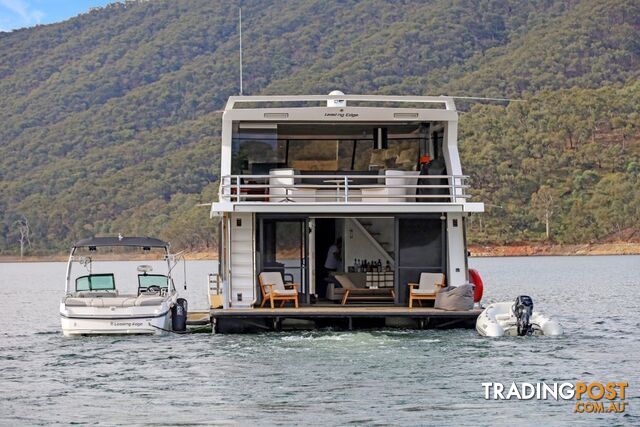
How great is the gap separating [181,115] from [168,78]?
11461 millimetres

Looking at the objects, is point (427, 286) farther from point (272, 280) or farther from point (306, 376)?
point (306, 376)

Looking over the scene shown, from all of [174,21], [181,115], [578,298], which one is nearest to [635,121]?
[181,115]

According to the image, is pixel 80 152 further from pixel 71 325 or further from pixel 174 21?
pixel 71 325

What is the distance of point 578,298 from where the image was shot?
3944 cm

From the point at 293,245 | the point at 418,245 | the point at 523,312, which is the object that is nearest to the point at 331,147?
the point at 293,245

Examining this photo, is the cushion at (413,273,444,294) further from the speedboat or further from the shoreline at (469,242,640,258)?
the shoreline at (469,242,640,258)

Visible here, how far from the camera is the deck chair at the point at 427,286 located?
2169 cm

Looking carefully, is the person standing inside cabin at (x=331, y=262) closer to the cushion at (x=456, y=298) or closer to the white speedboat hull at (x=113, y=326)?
the cushion at (x=456, y=298)

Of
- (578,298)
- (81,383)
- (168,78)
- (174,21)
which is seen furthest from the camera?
(174,21)

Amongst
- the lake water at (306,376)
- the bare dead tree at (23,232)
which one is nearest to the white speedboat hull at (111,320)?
the lake water at (306,376)

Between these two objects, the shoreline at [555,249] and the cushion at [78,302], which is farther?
the shoreline at [555,249]

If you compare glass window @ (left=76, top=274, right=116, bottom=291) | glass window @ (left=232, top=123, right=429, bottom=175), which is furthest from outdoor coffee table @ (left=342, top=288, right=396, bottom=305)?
glass window @ (left=76, top=274, right=116, bottom=291)

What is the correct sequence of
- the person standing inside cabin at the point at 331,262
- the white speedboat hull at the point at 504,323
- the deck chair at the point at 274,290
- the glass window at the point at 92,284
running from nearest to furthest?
1. the white speedboat hull at the point at 504,323
2. the deck chair at the point at 274,290
3. the glass window at the point at 92,284
4. the person standing inside cabin at the point at 331,262

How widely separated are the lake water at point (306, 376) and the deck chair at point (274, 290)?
0.65m
